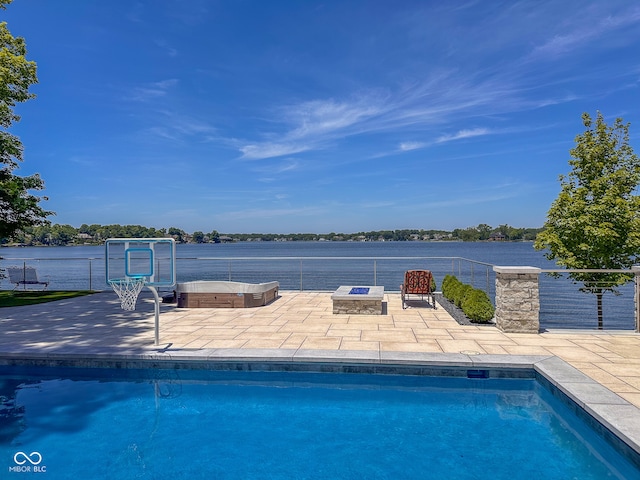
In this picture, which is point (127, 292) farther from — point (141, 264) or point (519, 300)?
point (519, 300)

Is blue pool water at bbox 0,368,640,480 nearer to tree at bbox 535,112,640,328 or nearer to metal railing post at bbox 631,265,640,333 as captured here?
metal railing post at bbox 631,265,640,333

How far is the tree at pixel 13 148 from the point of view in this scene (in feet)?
27.2

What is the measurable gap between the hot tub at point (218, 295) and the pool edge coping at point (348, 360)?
3.24m

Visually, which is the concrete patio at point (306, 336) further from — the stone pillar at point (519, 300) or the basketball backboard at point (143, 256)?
the basketball backboard at point (143, 256)

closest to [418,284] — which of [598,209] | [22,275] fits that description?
[598,209]

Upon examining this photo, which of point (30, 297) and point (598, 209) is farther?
point (30, 297)

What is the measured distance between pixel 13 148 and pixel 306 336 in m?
8.30

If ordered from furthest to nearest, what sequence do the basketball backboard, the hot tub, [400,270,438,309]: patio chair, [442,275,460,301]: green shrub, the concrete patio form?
[442,275,460,301]: green shrub → the hot tub → [400,270,438,309]: patio chair → the basketball backboard → the concrete patio

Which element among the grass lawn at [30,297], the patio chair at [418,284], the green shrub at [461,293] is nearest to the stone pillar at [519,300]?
the green shrub at [461,293]

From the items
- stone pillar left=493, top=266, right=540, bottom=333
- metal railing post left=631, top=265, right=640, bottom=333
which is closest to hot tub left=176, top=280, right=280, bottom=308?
stone pillar left=493, top=266, right=540, bottom=333

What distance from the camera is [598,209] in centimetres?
868

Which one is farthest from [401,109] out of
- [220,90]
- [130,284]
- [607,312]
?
[130,284]

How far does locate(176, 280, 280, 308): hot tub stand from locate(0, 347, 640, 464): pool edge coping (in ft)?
10.6

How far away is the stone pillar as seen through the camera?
225 inches
